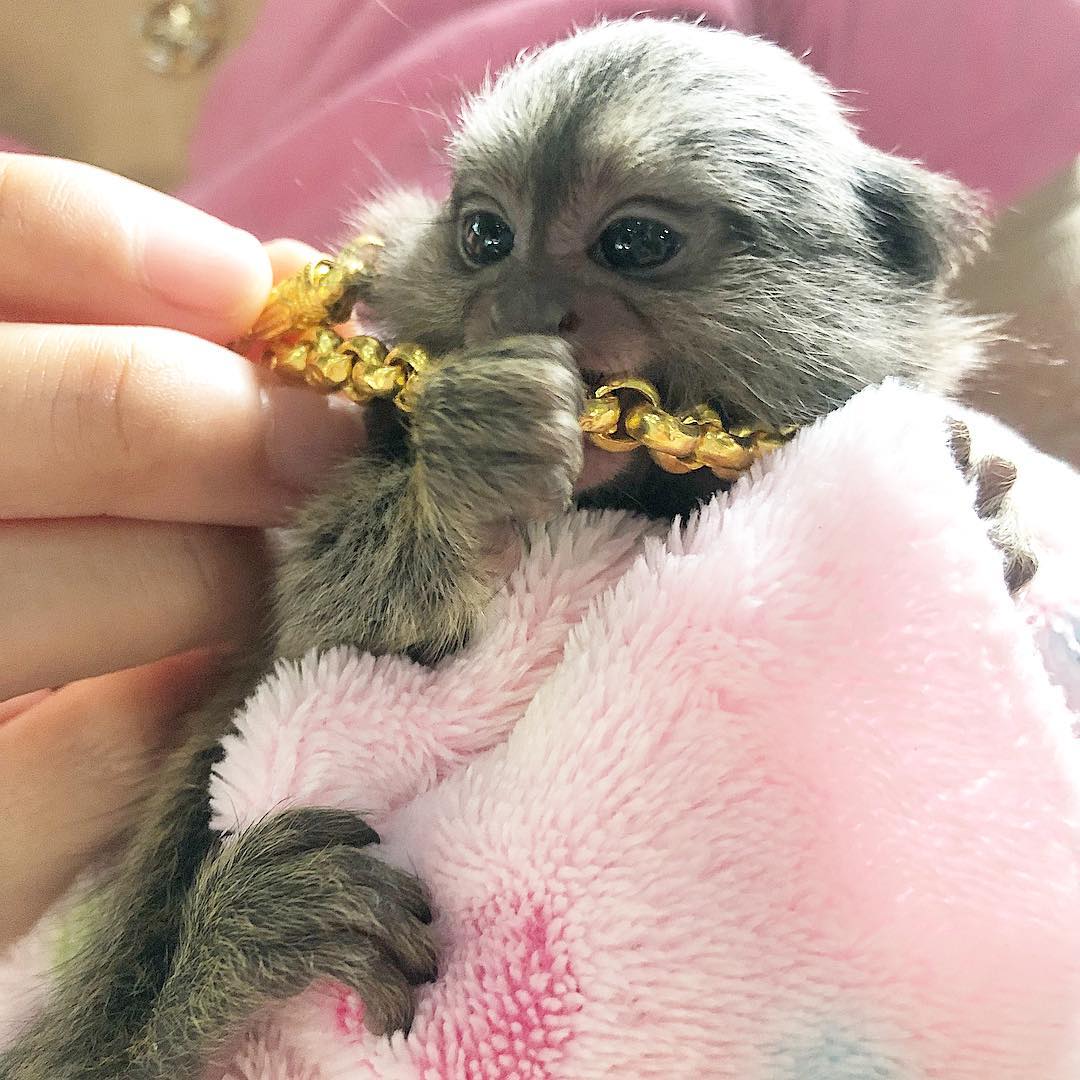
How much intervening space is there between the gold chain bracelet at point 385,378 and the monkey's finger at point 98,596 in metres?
0.20

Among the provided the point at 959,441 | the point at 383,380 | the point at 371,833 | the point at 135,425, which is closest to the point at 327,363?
the point at 383,380

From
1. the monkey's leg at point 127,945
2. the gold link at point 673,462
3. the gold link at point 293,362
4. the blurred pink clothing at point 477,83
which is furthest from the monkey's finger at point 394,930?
the blurred pink clothing at point 477,83

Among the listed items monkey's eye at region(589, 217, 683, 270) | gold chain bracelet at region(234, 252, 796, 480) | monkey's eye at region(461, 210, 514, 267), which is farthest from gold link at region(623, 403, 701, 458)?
monkey's eye at region(461, 210, 514, 267)

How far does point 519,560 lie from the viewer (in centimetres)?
70

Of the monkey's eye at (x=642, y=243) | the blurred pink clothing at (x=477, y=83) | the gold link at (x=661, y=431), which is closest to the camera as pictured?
the gold link at (x=661, y=431)

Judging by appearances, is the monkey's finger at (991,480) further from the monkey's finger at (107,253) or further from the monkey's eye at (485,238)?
the monkey's finger at (107,253)

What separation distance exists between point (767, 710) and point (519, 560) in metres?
0.21

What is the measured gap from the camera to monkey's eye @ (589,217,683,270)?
755mm

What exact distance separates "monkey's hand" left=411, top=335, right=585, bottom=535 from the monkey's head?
2.7 inches

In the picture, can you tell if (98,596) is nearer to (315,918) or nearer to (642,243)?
(315,918)

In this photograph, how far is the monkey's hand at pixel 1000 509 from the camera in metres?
0.71

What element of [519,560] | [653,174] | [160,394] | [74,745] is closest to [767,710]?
[519,560]

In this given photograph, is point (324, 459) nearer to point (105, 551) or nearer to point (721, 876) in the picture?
point (105, 551)

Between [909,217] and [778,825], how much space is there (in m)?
0.62
